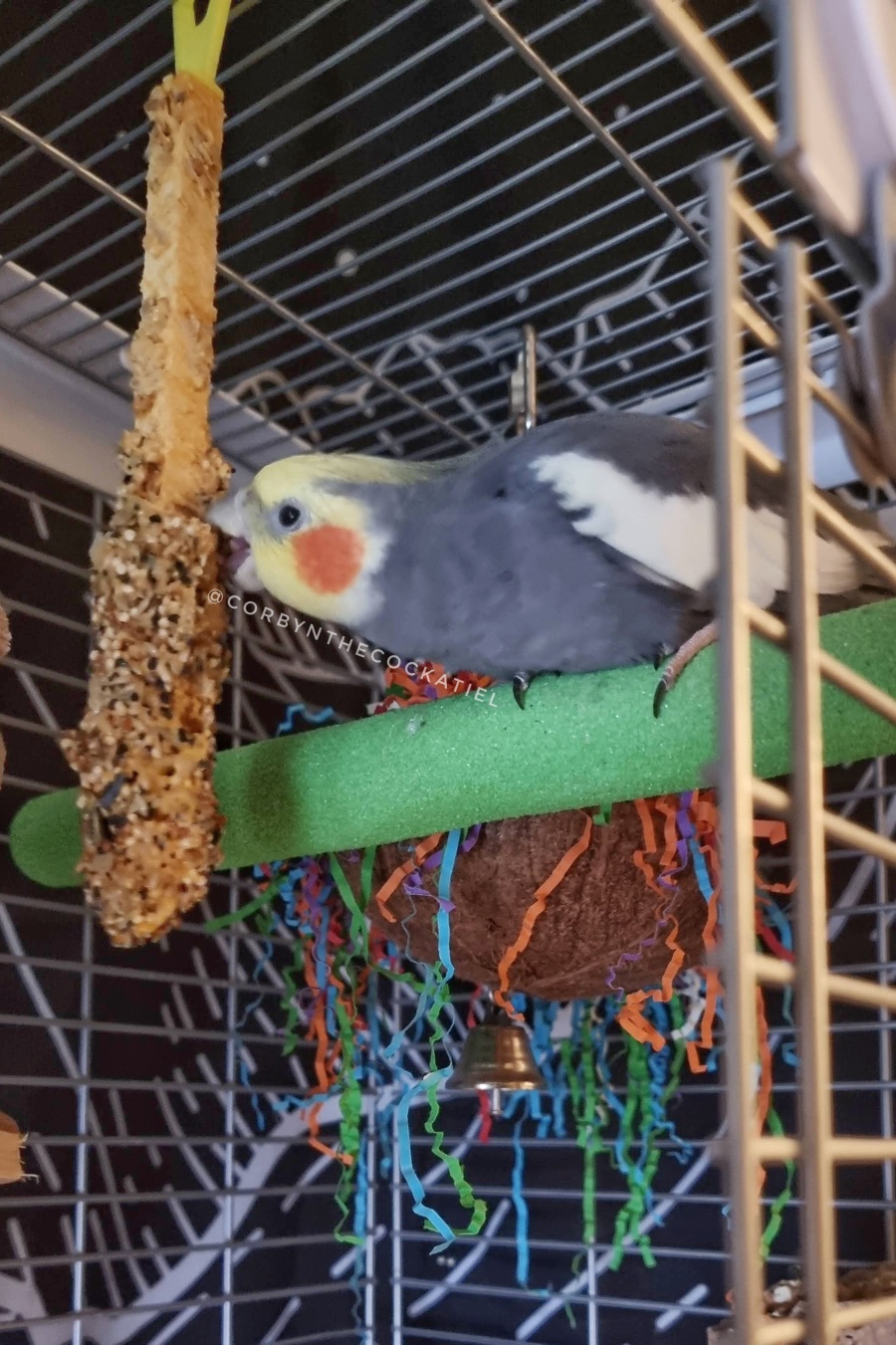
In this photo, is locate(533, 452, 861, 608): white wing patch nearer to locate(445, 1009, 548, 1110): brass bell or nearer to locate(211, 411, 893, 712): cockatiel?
locate(211, 411, 893, 712): cockatiel

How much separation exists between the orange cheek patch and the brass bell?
0.39 metres

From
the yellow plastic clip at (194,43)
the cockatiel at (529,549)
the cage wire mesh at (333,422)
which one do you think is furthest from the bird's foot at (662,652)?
the yellow plastic clip at (194,43)

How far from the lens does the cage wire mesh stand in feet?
2.40

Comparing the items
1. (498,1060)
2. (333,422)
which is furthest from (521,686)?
(333,422)

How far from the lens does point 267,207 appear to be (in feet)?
2.76

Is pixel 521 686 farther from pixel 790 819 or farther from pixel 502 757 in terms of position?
pixel 790 819

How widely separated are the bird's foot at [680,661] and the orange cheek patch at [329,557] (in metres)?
0.22

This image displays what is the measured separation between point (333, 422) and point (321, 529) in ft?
1.30

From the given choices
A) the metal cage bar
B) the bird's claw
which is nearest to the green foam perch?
the bird's claw

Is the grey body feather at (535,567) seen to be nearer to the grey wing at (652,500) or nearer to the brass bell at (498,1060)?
the grey wing at (652,500)

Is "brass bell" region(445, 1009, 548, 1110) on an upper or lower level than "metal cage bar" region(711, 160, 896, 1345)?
lower

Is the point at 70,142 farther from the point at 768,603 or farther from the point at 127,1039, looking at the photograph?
the point at 127,1039

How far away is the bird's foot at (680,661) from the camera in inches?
23.5

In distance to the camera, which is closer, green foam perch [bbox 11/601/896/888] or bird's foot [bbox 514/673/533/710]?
green foam perch [bbox 11/601/896/888]
